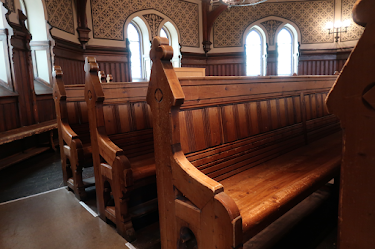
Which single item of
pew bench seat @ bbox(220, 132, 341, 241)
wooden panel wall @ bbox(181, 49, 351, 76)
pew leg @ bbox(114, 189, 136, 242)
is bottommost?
pew leg @ bbox(114, 189, 136, 242)

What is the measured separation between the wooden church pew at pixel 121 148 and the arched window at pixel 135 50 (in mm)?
5811

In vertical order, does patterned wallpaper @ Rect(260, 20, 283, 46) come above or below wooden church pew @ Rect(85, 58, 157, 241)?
above

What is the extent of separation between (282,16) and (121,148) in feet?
29.5

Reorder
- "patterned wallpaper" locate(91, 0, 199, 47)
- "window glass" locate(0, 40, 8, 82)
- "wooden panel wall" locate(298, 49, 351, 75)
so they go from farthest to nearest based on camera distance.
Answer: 1. "wooden panel wall" locate(298, 49, 351, 75)
2. "patterned wallpaper" locate(91, 0, 199, 47)
3. "window glass" locate(0, 40, 8, 82)

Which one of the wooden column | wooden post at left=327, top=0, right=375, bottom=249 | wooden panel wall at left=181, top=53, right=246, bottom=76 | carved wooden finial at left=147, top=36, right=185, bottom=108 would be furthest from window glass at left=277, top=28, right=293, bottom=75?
wooden post at left=327, top=0, right=375, bottom=249

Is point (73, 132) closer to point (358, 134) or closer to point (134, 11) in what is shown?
point (358, 134)

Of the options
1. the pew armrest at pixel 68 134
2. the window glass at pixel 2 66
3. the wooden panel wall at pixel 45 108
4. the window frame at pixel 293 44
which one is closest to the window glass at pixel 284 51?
the window frame at pixel 293 44

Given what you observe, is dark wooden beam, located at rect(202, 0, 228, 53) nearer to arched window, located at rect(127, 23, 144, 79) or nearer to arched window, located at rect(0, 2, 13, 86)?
arched window, located at rect(127, 23, 144, 79)

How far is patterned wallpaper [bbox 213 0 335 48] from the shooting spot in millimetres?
9219

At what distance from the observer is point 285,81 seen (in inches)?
88.4

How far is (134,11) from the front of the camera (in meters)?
7.45

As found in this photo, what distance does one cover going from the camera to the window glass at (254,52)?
9.70 m

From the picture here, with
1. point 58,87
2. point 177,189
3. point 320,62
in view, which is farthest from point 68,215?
point 320,62

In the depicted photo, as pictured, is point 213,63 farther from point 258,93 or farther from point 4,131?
point 258,93
